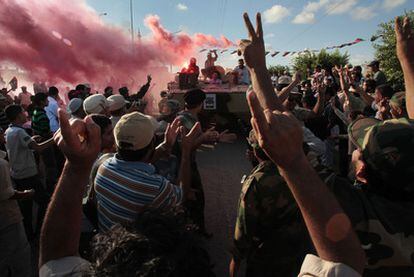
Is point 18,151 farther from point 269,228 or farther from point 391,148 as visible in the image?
point 391,148

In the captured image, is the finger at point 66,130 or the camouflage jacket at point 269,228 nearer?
the finger at point 66,130

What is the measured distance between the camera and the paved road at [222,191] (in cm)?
389

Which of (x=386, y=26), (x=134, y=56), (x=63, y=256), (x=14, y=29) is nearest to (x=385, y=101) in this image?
(x=63, y=256)

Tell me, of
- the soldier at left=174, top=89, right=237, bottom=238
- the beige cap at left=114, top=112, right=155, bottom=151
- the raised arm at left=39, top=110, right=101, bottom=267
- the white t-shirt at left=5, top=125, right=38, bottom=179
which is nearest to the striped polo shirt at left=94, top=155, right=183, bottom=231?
the beige cap at left=114, top=112, right=155, bottom=151

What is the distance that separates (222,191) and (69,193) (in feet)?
15.0

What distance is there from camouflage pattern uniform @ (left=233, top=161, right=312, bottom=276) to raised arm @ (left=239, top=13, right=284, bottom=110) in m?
0.44

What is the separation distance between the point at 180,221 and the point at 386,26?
16080 mm

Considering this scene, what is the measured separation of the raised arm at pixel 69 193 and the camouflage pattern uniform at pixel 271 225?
0.86 m

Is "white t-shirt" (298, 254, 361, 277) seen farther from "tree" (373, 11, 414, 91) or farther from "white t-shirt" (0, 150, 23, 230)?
"tree" (373, 11, 414, 91)

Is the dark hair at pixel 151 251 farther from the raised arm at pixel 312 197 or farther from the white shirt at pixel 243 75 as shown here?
the white shirt at pixel 243 75

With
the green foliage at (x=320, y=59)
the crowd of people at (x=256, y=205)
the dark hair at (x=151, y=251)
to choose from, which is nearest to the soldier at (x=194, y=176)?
the crowd of people at (x=256, y=205)

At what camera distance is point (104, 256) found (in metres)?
0.98

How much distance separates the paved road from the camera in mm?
3887

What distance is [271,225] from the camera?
5.93ft
